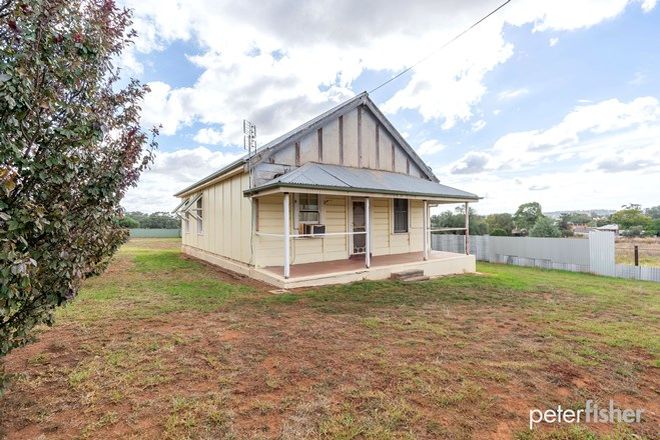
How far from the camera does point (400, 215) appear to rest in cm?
1273

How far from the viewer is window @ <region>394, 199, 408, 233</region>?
1257 cm

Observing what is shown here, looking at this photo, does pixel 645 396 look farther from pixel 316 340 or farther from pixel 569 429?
pixel 316 340

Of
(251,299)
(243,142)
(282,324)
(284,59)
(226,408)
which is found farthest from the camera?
(284,59)

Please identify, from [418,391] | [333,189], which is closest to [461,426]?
[418,391]

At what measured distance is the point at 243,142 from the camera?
29.2 ft

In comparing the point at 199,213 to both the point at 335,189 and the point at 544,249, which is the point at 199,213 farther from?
the point at 544,249

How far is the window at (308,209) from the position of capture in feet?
32.0

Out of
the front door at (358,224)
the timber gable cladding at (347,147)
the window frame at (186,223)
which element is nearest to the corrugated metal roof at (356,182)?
the timber gable cladding at (347,147)

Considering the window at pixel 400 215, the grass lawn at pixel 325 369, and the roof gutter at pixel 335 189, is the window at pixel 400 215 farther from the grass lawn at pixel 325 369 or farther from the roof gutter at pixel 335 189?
the grass lawn at pixel 325 369

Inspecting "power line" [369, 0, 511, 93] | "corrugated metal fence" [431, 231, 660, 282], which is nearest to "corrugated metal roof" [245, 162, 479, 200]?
"power line" [369, 0, 511, 93]

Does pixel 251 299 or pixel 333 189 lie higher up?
pixel 333 189

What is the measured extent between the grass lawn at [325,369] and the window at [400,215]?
625 centimetres

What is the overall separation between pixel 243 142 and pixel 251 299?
4767mm

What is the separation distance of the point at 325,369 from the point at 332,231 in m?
7.29
